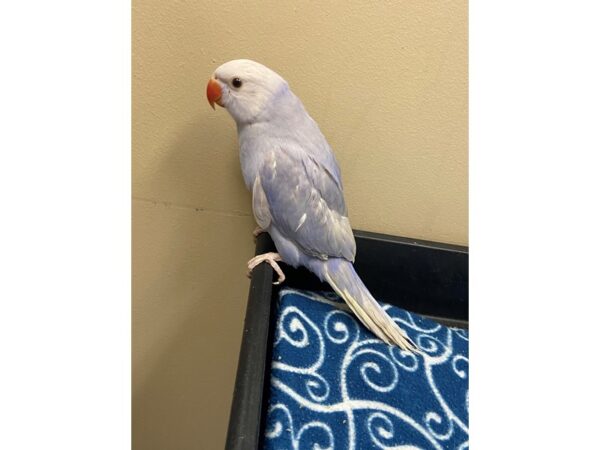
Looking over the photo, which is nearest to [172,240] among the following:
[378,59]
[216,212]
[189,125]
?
[216,212]

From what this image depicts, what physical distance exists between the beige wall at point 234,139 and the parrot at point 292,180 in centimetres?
10

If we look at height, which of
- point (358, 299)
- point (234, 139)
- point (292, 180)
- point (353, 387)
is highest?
point (234, 139)

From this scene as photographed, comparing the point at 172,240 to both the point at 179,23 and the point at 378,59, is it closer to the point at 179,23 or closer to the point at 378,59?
the point at 179,23

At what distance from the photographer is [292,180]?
55 cm

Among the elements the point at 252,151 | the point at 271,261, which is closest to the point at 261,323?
the point at 271,261

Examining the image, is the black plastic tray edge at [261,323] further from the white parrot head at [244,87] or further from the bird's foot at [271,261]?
the white parrot head at [244,87]

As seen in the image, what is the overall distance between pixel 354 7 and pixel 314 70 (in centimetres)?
10

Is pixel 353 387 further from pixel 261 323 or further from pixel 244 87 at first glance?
pixel 244 87

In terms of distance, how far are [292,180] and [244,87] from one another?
0.44ft

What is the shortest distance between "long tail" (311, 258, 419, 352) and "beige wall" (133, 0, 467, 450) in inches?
6.6

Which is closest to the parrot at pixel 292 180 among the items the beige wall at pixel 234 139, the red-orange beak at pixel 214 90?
the red-orange beak at pixel 214 90

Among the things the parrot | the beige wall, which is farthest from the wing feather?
the beige wall

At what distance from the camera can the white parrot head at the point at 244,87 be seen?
21.6 inches

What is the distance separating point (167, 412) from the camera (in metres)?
0.87
